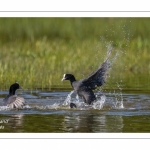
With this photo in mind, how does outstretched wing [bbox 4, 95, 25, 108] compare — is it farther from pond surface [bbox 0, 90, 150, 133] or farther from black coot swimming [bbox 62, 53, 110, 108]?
black coot swimming [bbox 62, 53, 110, 108]

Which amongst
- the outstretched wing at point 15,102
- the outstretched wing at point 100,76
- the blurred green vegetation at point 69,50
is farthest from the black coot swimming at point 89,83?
the outstretched wing at point 15,102

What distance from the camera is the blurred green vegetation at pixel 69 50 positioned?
15.1 meters

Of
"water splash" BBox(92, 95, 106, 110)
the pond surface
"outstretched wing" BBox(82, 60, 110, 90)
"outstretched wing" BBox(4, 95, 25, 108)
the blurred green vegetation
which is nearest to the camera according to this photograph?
the pond surface

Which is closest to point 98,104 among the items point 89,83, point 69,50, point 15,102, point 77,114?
point 89,83

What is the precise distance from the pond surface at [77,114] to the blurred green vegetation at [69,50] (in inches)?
46.9

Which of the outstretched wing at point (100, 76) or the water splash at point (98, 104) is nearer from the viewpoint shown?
the water splash at point (98, 104)

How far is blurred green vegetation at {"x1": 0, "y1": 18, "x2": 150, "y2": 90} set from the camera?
15.1 meters

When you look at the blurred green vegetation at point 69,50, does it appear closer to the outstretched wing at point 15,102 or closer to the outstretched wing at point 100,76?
the outstretched wing at point 100,76

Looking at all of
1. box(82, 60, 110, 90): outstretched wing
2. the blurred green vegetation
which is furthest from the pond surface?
the blurred green vegetation

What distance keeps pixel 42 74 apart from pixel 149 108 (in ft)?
15.6

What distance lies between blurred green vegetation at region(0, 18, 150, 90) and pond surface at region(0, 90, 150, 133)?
46.9 inches

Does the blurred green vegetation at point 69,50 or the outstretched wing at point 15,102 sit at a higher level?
the blurred green vegetation at point 69,50

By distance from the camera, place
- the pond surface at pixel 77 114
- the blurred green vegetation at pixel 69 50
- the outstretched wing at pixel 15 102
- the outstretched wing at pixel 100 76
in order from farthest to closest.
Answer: the blurred green vegetation at pixel 69 50, the outstretched wing at pixel 100 76, the outstretched wing at pixel 15 102, the pond surface at pixel 77 114

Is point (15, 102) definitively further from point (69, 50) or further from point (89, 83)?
point (69, 50)
